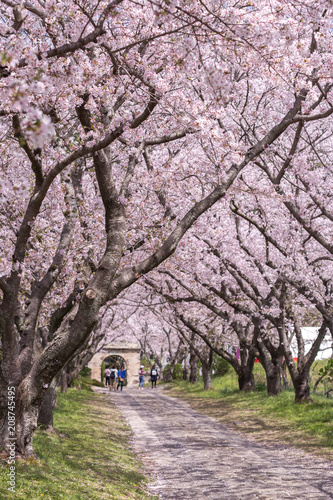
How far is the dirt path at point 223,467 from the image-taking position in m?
8.12

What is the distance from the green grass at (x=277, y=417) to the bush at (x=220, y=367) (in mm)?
10883

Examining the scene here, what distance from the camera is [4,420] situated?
→ 7574 millimetres

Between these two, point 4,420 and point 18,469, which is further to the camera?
point 4,420

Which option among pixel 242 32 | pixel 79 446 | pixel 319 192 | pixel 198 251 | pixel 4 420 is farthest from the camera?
pixel 198 251

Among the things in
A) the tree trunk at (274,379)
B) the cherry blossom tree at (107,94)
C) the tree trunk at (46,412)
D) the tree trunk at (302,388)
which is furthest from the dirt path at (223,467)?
the tree trunk at (274,379)

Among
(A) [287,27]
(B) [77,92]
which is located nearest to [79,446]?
(B) [77,92]

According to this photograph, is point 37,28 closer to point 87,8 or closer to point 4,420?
point 87,8

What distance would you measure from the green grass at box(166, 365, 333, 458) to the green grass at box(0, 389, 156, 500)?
13.3ft

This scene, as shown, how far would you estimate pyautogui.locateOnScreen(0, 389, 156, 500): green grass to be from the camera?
21.5ft

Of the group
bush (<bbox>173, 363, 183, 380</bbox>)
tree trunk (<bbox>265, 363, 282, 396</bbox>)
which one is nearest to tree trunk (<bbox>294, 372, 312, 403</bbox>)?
tree trunk (<bbox>265, 363, 282, 396</bbox>)

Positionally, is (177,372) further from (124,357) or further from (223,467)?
(223,467)

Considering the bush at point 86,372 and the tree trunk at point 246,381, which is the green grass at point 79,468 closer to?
the tree trunk at point 246,381

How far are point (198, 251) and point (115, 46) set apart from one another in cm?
1068

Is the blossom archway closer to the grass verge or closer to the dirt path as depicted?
the grass verge
